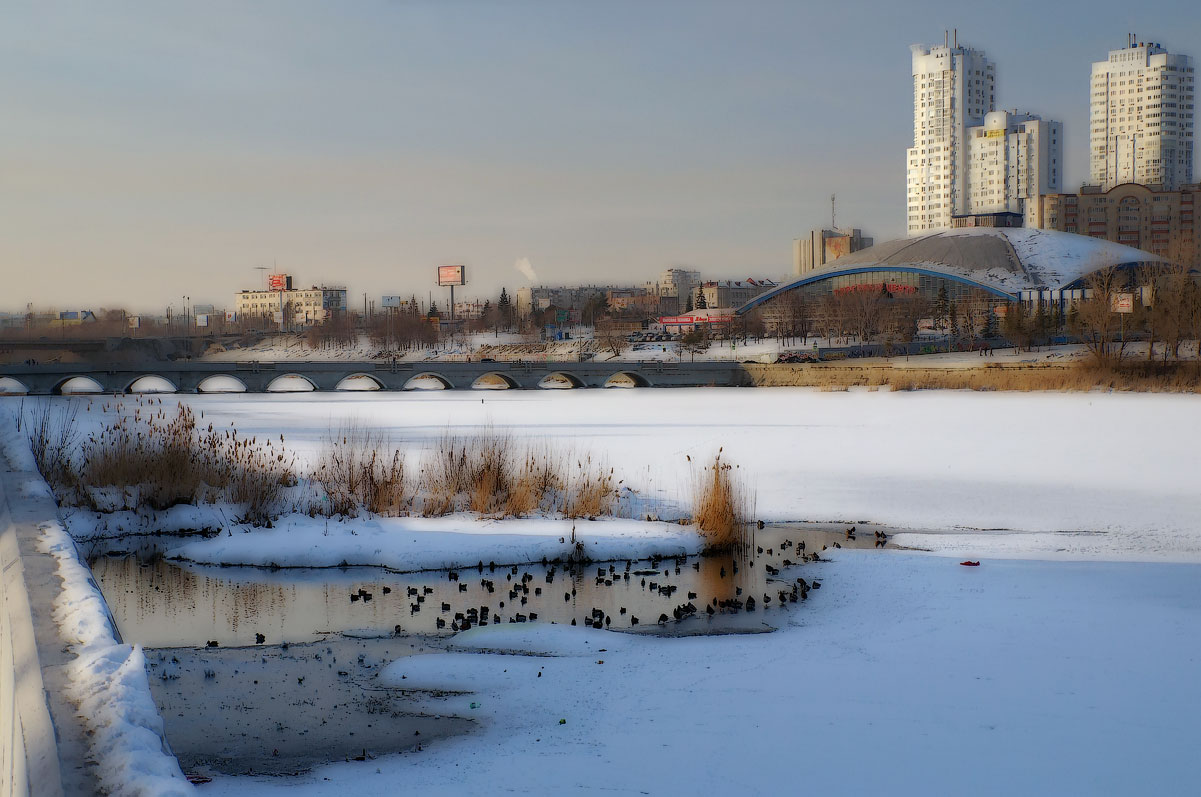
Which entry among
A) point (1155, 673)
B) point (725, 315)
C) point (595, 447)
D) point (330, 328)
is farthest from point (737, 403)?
point (330, 328)

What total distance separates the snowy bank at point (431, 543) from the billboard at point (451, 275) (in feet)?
A: 462

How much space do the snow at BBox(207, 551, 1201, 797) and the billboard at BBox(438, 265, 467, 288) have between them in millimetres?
146244

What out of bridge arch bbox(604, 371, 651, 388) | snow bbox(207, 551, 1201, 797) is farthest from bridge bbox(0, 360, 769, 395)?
snow bbox(207, 551, 1201, 797)

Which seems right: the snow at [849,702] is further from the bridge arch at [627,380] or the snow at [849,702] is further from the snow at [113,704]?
the bridge arch at [627,380]

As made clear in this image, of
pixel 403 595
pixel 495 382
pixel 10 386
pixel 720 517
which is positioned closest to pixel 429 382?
pixel 495 382

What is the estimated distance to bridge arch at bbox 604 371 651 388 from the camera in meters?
70.3

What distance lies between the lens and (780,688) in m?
9.46

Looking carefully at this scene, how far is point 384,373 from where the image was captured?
71250 millimetres

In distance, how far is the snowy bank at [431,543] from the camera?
16.0 metres

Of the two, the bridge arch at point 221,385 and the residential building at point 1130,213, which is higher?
the residential building at point 1130,213

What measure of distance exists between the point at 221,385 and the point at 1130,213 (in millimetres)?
148875

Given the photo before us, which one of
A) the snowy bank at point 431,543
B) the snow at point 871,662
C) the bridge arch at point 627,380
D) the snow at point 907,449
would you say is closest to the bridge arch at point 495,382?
the bridge arch at point 627,380

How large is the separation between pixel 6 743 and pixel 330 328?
14948 centimetres

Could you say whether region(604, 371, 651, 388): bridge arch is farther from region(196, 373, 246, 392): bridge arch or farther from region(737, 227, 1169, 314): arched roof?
region(737, 227, 1169, 314): arched roof
